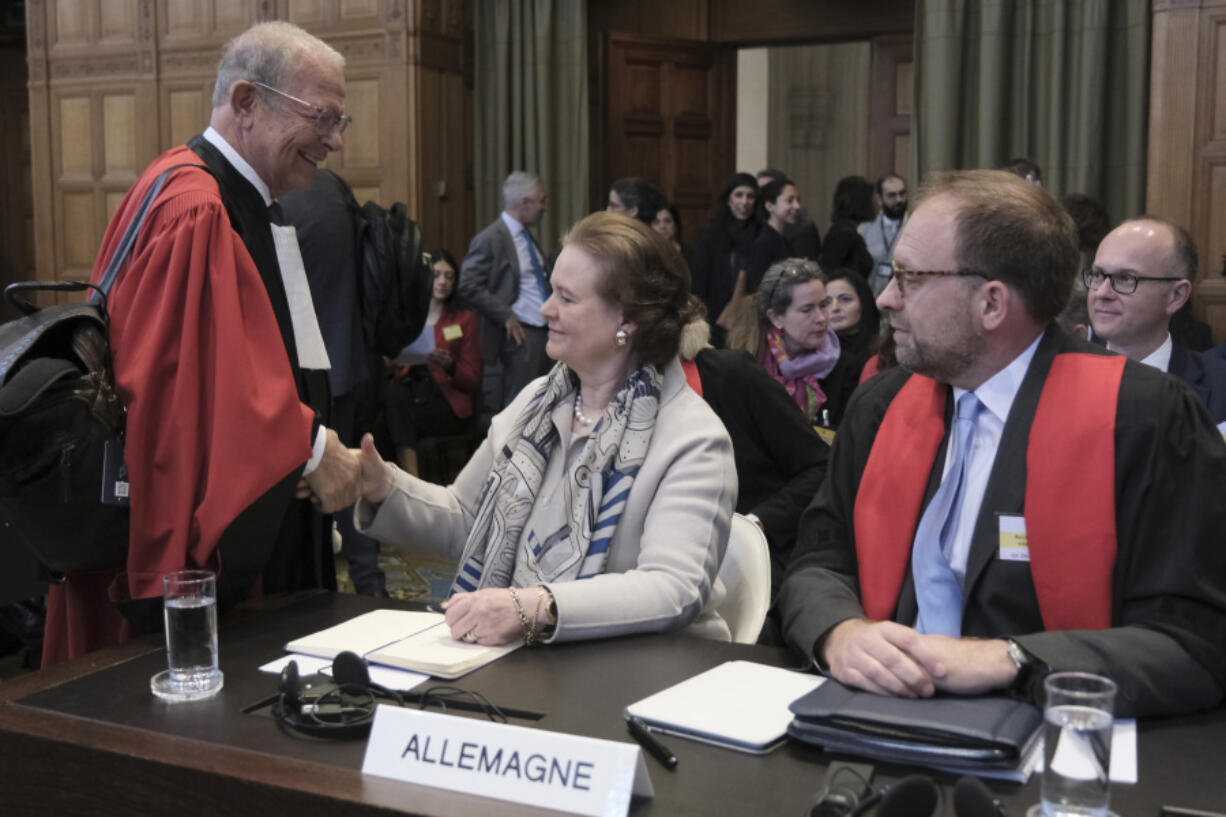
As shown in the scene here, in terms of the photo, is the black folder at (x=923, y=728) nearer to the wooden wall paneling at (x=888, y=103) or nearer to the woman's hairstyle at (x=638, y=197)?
the woman's hairstyle at (x=638, y=197)

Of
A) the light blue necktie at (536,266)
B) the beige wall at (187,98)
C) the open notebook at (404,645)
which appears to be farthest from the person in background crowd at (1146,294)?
the beige wall at (187,98)

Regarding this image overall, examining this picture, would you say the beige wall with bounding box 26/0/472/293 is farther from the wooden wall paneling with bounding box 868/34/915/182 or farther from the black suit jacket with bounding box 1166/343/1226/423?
the black suit jacket with bounding box 1166/343/1226/423

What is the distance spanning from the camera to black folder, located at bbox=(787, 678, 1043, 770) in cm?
142

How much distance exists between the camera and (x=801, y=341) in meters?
4.26

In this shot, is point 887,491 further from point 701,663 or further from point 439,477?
point 439,477

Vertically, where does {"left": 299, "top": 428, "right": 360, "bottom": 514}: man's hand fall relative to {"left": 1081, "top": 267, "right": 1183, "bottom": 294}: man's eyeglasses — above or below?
below

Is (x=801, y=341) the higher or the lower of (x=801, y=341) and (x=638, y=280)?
the lower

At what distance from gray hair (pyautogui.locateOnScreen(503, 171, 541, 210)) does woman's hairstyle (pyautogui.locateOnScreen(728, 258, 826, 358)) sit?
301 centimetres

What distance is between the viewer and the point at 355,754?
154 centimetres

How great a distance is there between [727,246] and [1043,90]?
1986 mm

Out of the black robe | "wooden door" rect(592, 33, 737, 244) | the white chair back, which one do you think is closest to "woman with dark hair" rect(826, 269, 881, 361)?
the white chair back

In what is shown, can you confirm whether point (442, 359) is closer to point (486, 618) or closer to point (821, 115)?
point (486, 618)

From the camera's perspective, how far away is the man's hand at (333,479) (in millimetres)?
2281

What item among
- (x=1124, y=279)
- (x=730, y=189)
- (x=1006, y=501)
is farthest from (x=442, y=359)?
(x=1006, y=501)
